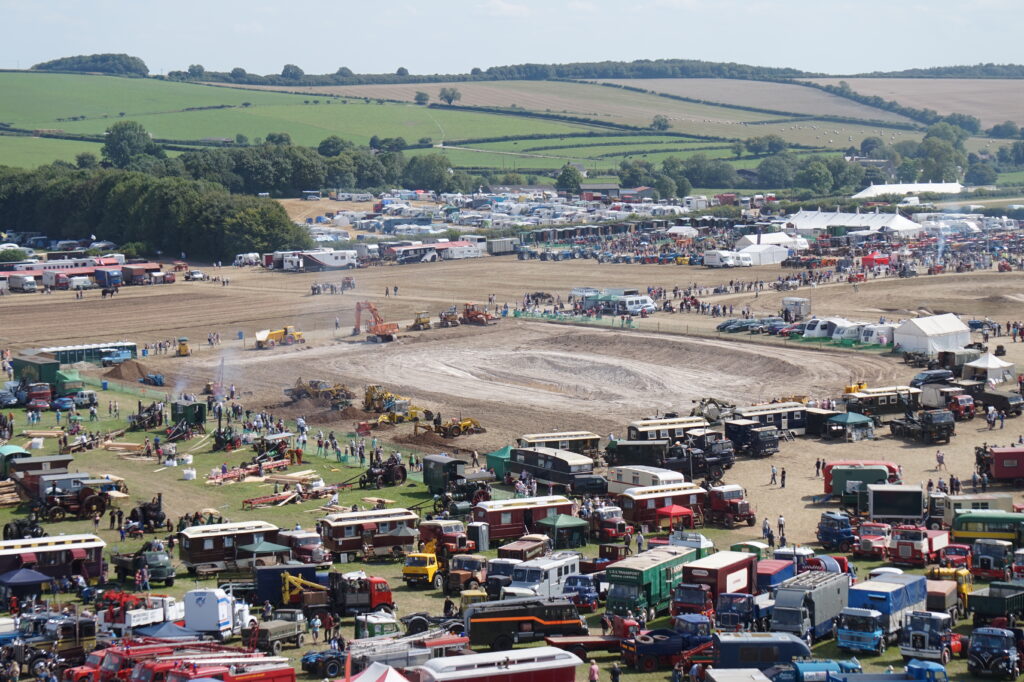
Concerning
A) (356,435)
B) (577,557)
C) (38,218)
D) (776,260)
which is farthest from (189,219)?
(577,557)

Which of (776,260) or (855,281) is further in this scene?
(776,260)

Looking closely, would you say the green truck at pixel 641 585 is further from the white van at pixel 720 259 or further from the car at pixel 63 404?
the white van at pixel 720 259

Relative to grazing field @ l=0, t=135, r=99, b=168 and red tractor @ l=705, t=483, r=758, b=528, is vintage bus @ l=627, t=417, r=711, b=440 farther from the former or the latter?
grazing field @ l=0, t=135, r=99, b=168

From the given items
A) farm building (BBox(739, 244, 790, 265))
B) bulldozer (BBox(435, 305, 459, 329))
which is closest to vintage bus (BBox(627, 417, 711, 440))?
bulldozer (BBox(435, 305, 459, 329))

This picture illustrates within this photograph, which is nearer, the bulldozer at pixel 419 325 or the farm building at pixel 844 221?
the bulldozer at pixel 419 325

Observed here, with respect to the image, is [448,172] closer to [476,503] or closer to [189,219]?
[189,219]

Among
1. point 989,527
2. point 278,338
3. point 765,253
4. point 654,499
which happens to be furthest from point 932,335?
point 765,253

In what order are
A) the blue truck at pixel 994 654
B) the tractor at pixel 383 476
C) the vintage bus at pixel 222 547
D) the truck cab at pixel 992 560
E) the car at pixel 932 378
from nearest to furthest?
1. the blue truck at pixel 994 654
2. the truck cab at pixel 992 560
3. the vintage bus at pixel 222 547
4. the tractor at pixel 383 476
5. the car at pixel 932 378

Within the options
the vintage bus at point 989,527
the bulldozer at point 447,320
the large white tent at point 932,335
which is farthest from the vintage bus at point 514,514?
the bulldozer at point 447,320
